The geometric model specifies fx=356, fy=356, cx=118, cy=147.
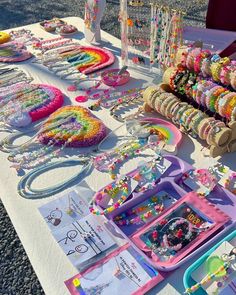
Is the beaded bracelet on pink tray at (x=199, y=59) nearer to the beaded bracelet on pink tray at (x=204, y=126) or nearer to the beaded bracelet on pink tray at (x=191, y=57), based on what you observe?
the beaded bracelet on pink tray at (x=191, y=57)

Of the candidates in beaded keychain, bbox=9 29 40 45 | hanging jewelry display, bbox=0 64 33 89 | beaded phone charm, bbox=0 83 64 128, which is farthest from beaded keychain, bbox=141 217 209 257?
beaded keychain, bbox=9 29 40 45

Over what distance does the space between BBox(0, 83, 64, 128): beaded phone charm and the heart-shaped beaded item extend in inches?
2.9

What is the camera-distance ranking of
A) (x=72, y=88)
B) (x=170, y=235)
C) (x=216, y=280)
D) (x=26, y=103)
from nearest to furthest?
(x=216, y=280)
(x=170, y=235)
(x=26, y=103)
(x=72, y=88)

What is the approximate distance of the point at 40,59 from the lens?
1905 mm

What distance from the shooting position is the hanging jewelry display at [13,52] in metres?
1.90

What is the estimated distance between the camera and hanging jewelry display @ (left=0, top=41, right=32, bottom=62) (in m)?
1.90

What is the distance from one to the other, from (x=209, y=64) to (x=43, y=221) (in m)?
0.77

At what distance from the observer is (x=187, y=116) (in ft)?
4.04

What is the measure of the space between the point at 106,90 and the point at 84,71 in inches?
8.4

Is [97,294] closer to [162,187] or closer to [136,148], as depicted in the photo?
[162,187]

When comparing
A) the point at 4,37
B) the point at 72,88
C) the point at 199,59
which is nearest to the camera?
the point at 199,59

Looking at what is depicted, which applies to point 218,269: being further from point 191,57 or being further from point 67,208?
point 191,57

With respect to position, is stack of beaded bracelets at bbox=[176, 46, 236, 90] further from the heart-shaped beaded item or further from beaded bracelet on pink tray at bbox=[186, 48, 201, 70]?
the heart-shaped beaded item

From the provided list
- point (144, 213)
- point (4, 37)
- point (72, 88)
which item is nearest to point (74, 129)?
point (72, 88)
